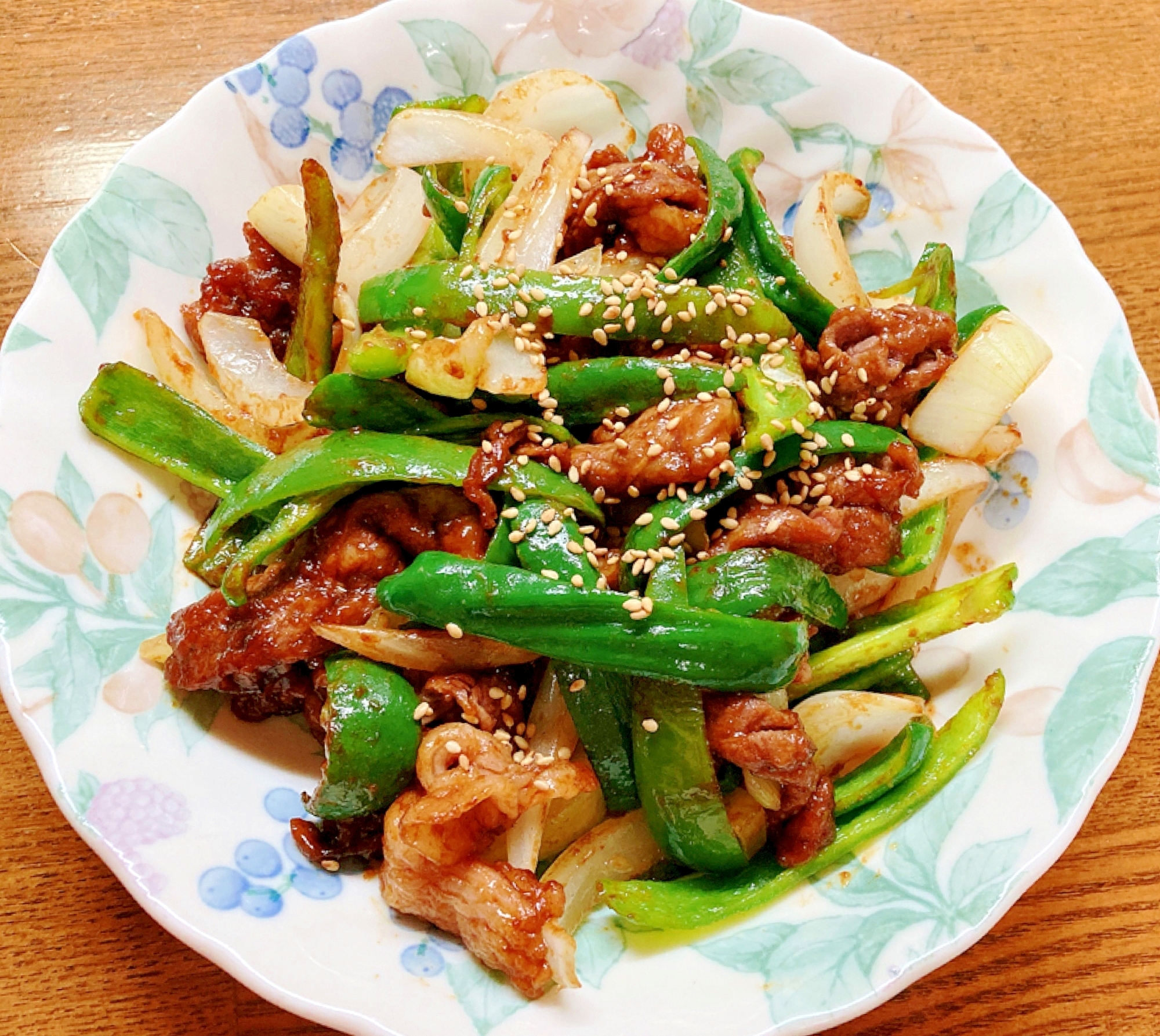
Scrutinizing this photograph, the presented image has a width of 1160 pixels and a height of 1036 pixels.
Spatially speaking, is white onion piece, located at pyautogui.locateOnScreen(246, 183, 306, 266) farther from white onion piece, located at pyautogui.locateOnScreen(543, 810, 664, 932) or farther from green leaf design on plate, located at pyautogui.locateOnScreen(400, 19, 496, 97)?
white onion piece, located at pyautogui.locateOnScreen(543, 810, 664, 932)

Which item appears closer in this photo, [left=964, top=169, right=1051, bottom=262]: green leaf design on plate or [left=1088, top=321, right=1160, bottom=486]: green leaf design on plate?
[left=1088, top=321, right=1160, bottom=486]: green leaf design on plate

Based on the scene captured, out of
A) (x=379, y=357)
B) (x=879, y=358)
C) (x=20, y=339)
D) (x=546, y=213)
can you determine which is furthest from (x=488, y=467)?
(x=20, y=339)

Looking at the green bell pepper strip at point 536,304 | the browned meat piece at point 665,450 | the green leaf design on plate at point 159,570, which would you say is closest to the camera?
the browned meat piece at point 665,450

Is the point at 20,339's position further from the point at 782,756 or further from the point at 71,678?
the point at 782,756

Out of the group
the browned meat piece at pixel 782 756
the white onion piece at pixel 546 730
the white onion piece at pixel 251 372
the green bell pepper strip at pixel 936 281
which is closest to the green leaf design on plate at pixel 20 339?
the white onion piece at pixel 251 372

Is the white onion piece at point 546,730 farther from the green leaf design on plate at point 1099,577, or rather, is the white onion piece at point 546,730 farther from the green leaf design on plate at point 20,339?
the green leaf design on plate at point 20,339

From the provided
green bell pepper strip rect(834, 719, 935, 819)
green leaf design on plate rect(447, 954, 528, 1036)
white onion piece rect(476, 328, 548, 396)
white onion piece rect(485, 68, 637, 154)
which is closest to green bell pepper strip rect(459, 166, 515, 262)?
white onion piece rect(485, 68, 637, 154)

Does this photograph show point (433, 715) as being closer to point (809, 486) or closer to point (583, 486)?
point (583, 486)
